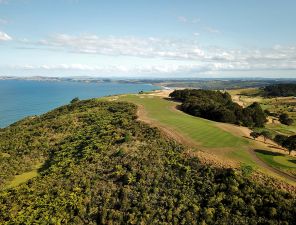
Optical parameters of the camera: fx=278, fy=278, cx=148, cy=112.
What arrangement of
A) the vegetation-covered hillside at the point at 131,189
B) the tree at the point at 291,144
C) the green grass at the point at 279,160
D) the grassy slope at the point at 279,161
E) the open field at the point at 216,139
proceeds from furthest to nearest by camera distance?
1. the tree at the point at 291,144
2. the open field at the point at 216,139
3. the green grass at the point at 279,160
4. the grassy slope at the point at 279,161
5. the vegetation-covered hillside at the point at 131,189

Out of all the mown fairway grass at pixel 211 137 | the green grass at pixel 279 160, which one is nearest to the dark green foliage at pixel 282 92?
the mown fairway grass at pixel 211 137

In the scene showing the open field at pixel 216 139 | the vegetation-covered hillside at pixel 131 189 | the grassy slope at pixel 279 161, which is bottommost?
the vegetation-covered hillside at pixel 131 189

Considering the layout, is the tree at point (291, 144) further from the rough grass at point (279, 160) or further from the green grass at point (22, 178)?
the green grass at point (22, 178)

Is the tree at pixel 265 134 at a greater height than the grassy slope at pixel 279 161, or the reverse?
the tree at pixel 265 134

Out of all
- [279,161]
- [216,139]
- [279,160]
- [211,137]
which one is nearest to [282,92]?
[211,137]

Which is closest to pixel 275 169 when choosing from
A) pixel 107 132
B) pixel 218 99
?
pixel 107 132

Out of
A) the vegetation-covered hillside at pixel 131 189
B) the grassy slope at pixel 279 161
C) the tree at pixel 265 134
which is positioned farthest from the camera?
the tree at pixel 265 134

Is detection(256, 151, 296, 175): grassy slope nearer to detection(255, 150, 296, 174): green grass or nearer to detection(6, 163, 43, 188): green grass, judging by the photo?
detection(255, 150, 296, 174): green grass

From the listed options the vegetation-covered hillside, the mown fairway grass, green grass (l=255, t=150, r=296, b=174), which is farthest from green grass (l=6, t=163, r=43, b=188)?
green grass (l=255, t=150, r=296, b=174)

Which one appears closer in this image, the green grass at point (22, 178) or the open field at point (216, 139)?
the open field at point (216, 139)
